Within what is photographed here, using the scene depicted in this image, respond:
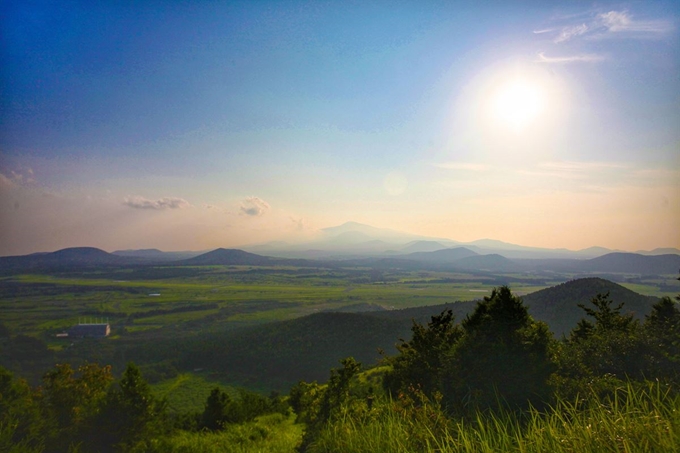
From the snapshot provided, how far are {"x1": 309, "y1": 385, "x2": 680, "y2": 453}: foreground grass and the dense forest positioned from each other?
0.01m

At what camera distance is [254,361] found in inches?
2222

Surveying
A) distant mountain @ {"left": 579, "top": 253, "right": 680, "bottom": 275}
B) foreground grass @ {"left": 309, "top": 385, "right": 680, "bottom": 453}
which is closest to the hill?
foreground grass @ {"left": 309, "top": 385, "right": 680, "bottom": 453}

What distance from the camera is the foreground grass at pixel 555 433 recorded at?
7.30 ft

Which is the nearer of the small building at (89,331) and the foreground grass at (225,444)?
the foreground grass at (225,444)

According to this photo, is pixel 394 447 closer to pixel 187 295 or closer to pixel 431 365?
pixel 431 365

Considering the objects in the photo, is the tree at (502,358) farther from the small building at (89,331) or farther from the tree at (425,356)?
the small building at (89,331)

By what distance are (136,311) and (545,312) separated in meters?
95.2

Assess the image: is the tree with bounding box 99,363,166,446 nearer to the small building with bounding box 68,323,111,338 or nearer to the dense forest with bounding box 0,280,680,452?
the dense forest with bounding box 0,280,680,452

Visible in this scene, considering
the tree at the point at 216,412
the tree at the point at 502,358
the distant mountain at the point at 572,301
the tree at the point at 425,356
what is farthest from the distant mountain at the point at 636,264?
the tree at the point at 216,412

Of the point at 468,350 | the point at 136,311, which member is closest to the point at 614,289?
the point at 468,350

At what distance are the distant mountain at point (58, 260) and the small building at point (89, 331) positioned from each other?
274ft

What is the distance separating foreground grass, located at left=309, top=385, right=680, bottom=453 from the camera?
7.30 ft

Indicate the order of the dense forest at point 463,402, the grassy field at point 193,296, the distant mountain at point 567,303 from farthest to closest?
the grassy field at point 193,296, the distant mountain at point 567,303, the dense forest at point 463,402

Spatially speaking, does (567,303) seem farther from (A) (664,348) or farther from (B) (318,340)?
Answer: (A) (664,348)
